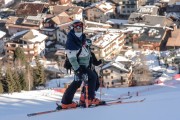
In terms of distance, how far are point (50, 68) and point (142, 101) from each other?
9.51 meters

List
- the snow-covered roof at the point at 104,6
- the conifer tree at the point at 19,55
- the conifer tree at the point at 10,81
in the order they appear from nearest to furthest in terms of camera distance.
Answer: the conifer tree at the point at 10,81 → the conifer tree at the point at 19,55 → the snow-covered roof at the point at 104,6

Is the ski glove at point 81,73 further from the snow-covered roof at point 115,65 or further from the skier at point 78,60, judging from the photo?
the snow-covered roof at point 115,65

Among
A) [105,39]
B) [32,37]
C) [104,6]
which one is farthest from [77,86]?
[104,6]

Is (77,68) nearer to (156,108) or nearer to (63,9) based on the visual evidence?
(156,108)

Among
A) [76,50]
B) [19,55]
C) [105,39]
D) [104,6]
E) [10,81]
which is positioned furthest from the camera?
[104,6]

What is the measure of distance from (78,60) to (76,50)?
13 centimetres

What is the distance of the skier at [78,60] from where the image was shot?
2.94 metres

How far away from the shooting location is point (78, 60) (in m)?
3.05

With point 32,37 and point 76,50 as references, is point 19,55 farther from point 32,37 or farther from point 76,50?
point 76,50

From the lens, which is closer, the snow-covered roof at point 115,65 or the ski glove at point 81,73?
the ski glove at point 81,73

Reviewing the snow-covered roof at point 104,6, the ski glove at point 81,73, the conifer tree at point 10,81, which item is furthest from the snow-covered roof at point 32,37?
the ski glove at point 81,73

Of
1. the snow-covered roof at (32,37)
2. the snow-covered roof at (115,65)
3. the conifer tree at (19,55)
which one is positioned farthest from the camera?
the snow-covered roof at (32,37)

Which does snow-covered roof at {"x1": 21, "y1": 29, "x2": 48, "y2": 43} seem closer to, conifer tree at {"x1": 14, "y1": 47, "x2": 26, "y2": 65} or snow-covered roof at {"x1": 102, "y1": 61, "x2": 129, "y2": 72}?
conifer tree at {"x1": 14, "y1": 47, "x2": 26, "y2": 65}

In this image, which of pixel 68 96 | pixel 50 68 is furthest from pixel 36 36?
pixel 68 96
